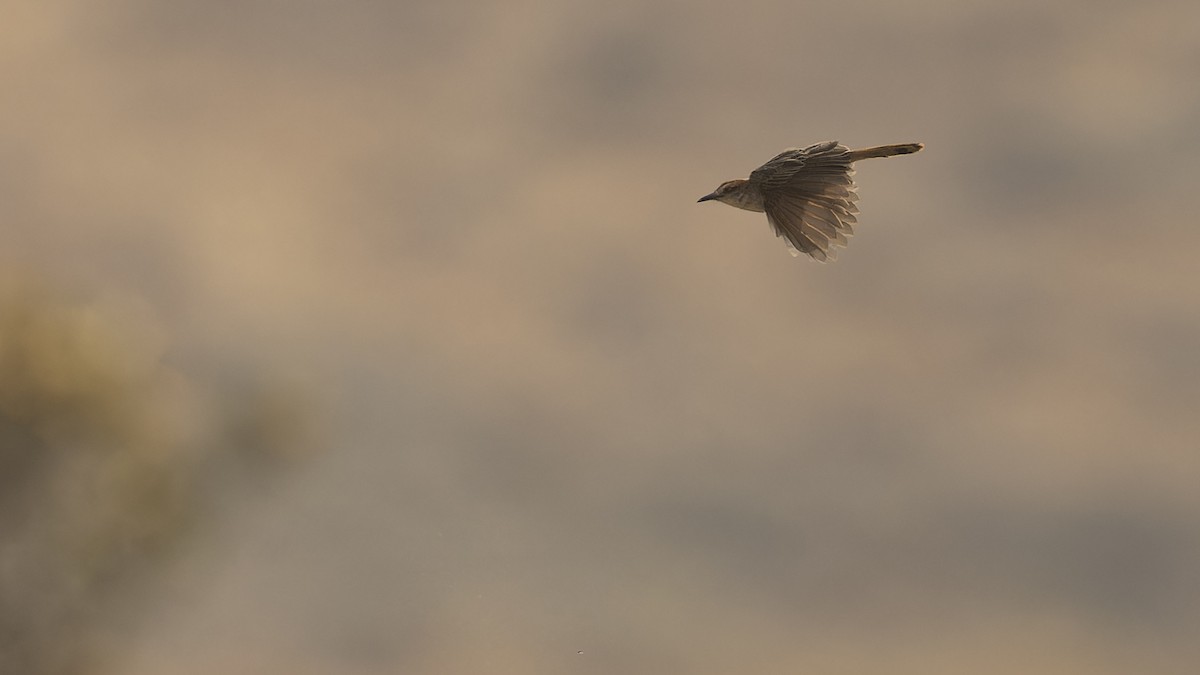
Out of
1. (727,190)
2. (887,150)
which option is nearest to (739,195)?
(727,190)

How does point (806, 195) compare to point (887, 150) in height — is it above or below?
below

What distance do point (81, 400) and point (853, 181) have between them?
25233 millimetres

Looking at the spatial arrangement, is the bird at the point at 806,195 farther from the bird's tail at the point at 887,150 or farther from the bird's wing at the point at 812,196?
the bird's tail at the point at 887,150

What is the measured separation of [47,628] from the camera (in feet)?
93.1

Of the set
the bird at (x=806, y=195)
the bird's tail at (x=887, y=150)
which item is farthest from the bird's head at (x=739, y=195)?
the bird's tail at (x=887, y=150)

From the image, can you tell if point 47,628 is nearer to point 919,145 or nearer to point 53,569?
point 53,569

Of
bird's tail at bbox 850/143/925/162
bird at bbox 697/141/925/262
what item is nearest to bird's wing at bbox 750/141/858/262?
bird at bbox 697/141/925/262

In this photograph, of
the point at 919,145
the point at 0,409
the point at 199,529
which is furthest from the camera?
the point at 199,529

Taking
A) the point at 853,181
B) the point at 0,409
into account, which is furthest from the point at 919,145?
the point at 0,409

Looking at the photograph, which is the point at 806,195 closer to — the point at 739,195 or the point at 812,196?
the point at 812,196

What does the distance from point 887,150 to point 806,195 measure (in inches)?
37.3

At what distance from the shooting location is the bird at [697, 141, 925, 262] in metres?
8.19

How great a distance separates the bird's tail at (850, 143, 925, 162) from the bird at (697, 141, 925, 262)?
7.5 inches

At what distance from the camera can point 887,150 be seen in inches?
294
